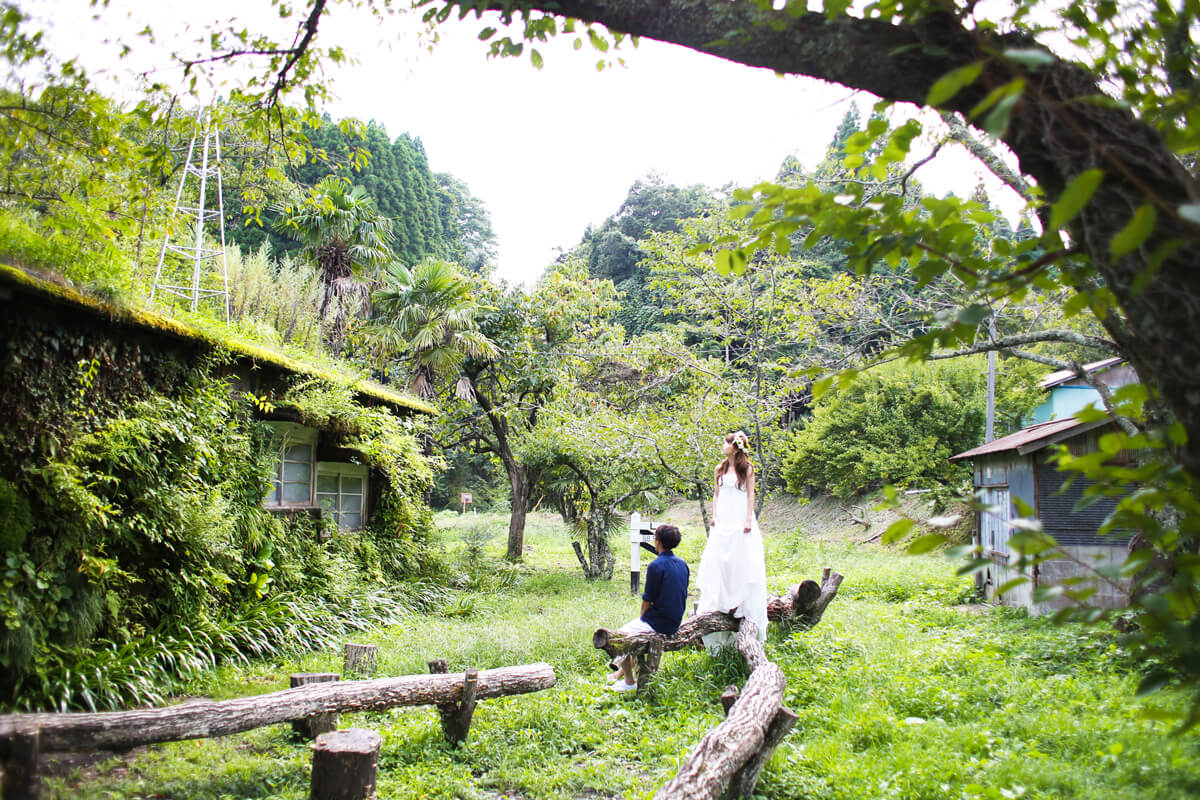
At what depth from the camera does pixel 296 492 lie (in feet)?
34.6

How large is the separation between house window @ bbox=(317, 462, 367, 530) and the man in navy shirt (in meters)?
6.33

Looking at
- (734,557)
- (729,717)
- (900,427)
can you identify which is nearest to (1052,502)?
(734,557)

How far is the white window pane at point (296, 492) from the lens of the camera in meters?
10.3

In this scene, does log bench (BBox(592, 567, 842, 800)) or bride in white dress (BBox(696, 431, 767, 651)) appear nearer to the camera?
log bench (BBox(592, 567, 842, 800))

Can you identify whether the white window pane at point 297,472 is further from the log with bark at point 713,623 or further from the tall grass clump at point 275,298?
the log with bark at point 713,623

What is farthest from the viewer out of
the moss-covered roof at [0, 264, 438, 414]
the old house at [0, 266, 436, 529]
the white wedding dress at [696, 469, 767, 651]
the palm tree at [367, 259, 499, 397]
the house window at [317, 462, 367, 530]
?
the palm tree at [367, 259, 499, 397]

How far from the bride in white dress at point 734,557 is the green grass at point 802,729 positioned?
0.51 meters

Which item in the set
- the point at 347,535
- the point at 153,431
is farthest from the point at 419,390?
the point at 153,431

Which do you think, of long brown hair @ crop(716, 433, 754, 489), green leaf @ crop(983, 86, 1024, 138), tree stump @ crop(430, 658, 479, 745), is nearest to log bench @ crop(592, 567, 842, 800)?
tree stump @ crop(430, 658, 479, 745)

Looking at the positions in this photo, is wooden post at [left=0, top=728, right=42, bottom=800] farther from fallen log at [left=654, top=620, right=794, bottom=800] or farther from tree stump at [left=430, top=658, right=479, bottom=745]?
fallen log at [left=654, top=620, right=794, bottom=800]

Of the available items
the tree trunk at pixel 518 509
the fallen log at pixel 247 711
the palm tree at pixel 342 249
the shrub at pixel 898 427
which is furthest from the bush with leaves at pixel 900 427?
the fallen log at pixel 247 711

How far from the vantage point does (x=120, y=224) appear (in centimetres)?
631

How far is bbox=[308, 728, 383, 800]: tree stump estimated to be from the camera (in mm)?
4125

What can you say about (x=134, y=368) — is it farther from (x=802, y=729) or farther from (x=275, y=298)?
(x=275, y=298)
